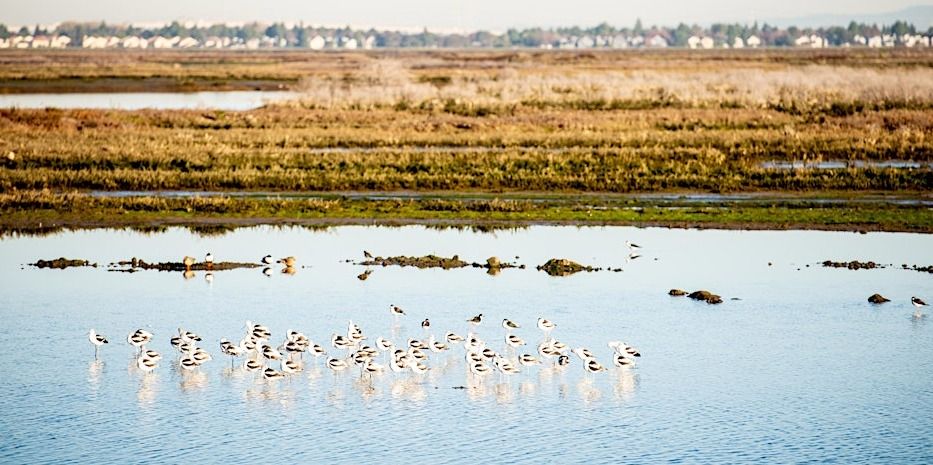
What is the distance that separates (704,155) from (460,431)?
3221 cm

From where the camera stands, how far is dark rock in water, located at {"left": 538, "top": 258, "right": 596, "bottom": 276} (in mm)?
30062

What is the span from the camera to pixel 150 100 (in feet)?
310

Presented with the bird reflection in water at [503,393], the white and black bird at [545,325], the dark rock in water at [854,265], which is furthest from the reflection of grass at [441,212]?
the bird reflection in water at [503,393]

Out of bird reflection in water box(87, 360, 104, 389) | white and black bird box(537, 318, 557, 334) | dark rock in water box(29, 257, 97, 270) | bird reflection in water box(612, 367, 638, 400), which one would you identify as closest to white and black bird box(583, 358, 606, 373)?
bird reflection in water box(612, 367, 638, 400)

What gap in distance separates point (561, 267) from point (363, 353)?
9910 millimetres

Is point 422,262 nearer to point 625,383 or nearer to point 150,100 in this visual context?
point 625,383

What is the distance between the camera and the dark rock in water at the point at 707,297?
26828 mm

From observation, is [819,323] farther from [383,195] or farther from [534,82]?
[534,82]

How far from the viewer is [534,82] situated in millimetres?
90625

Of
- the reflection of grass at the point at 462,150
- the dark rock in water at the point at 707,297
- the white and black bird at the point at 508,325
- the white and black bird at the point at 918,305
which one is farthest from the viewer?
the reflection of grass at the point at 462,150

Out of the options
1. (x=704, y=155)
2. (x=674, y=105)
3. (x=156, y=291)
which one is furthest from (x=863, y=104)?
(x=156, y=291)

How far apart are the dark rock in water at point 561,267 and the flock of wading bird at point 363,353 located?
6984 mm

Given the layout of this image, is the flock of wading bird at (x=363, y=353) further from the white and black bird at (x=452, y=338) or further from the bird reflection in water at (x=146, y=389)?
the bird reflection in water at (x=146, y=389)

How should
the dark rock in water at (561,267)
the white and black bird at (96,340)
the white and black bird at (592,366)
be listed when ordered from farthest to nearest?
the dark rock in water at (561,267) < the white and black bird at (96,340) < the white and black bird at (592,366)
